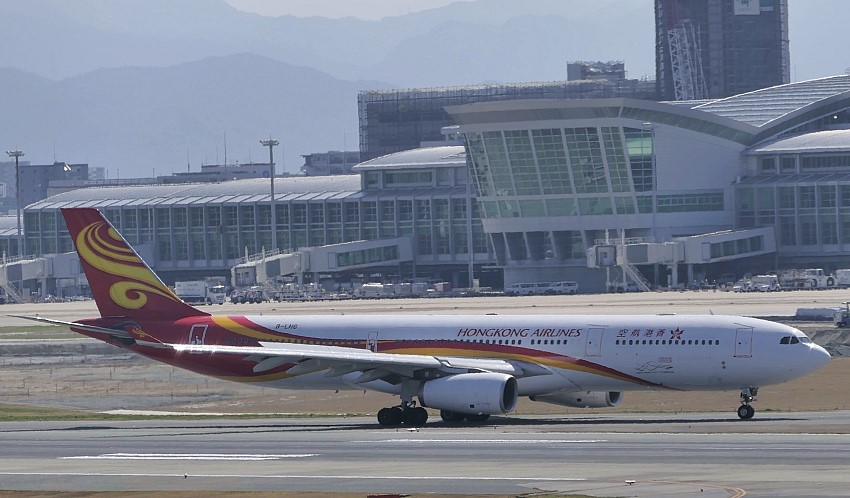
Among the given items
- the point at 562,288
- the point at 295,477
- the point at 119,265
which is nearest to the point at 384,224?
the point at 562,288

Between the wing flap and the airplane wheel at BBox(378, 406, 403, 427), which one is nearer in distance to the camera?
the wing flap

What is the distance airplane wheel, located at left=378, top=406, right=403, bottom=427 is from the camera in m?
55.7

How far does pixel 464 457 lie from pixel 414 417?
12487 millimetres

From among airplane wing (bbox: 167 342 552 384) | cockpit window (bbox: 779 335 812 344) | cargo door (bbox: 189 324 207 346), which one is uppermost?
cargo door (bbox: 189 324 207 346)

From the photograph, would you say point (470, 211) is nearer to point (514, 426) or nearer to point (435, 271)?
point (435, 271)

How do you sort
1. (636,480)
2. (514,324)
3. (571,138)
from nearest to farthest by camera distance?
(636,480) → (514,324) → (571,138)

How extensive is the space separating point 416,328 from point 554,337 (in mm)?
5365

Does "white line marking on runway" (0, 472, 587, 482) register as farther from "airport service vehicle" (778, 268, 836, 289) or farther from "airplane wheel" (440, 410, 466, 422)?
"airport service vehicle" (778, 268, 836, 289)

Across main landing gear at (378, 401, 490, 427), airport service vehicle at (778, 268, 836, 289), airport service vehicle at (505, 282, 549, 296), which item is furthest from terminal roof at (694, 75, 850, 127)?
main landing gear at (378, 401, 490, 427)

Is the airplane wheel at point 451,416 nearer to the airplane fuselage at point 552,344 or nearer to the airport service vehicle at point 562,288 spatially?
the airplane fuselage at point 552,344

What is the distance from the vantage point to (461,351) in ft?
188

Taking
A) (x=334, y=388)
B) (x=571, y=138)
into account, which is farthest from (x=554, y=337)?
(x=571, y=138)

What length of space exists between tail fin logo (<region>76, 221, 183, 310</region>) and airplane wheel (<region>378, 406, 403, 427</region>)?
11.0 metres

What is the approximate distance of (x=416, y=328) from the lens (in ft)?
192
